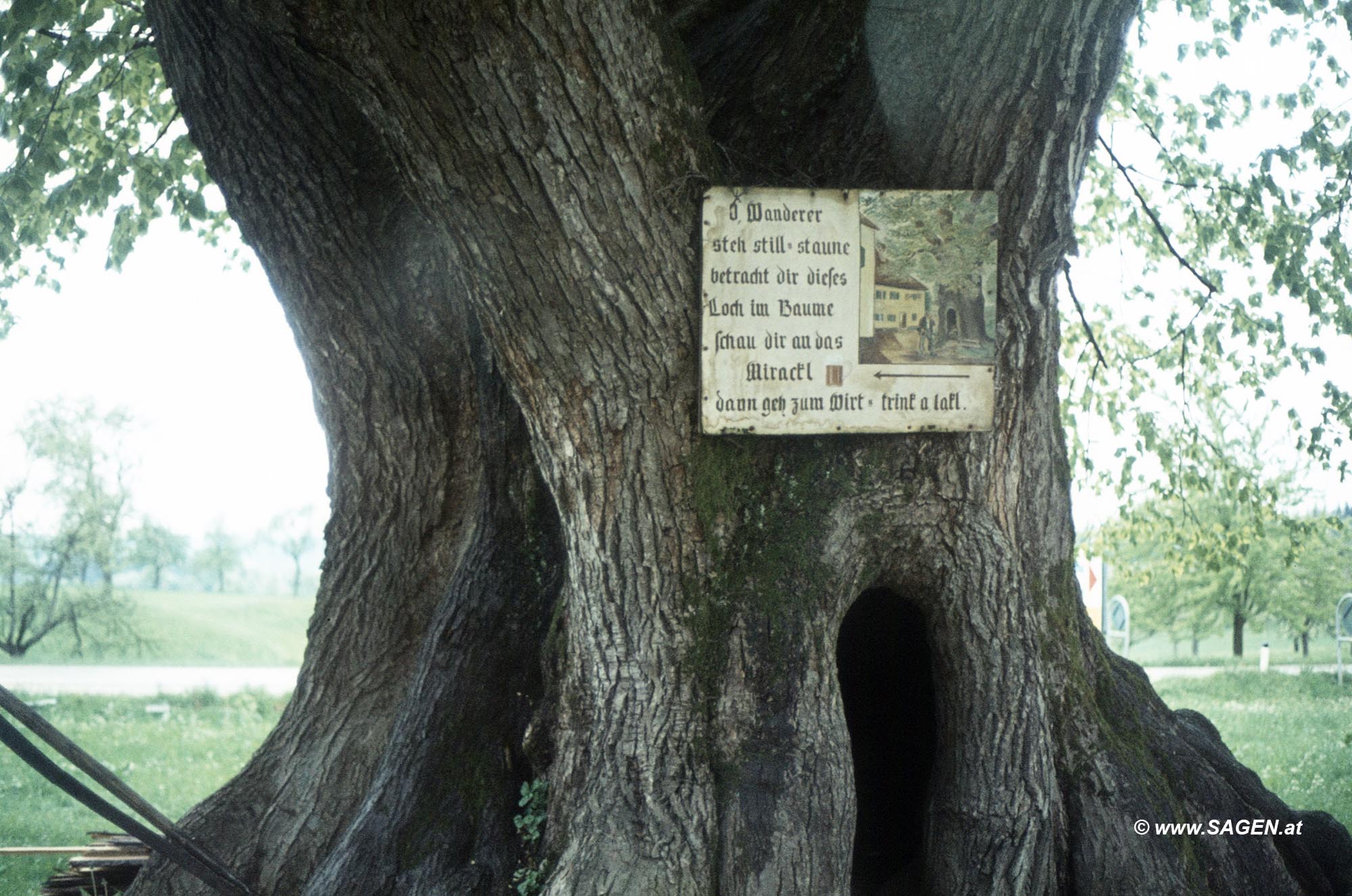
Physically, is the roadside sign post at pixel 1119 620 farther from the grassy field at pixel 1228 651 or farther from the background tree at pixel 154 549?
the background tree at pixel 154 549

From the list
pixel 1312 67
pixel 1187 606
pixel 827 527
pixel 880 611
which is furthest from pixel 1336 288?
pixel 1187 606

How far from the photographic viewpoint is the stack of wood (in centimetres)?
509

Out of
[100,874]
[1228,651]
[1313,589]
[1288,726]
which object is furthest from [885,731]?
[1228,651]

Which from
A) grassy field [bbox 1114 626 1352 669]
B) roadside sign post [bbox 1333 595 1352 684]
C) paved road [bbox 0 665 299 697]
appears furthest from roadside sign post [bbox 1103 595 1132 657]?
paved road [bbox 0 665 299 697]

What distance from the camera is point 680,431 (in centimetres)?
317

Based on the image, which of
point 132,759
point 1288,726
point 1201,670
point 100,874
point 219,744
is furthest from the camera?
point 1201,670

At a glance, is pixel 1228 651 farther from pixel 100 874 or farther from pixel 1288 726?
pixel 100 874

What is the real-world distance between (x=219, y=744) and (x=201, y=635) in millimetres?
10895

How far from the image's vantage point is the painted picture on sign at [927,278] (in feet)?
10.7

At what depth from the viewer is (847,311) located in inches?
128

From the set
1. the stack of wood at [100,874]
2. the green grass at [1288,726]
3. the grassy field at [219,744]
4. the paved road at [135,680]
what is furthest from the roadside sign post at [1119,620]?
the stack of wood at [100,874]

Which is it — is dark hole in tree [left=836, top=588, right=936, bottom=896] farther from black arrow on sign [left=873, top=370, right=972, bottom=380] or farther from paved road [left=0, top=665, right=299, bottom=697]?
paved road [left=0, top=665, right=299, bottom=697]

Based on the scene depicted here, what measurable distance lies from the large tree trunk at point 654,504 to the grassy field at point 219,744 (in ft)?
10.6

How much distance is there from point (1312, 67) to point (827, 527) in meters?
5.18
